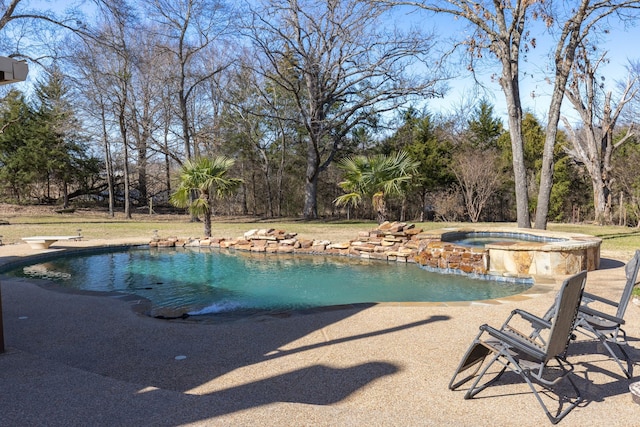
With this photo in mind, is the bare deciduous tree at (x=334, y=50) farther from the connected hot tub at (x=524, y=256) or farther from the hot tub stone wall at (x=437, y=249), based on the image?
the connected hot tub at (x=524, y=256)

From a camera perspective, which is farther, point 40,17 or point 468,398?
point 40,17

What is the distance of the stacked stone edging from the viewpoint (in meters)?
8.30

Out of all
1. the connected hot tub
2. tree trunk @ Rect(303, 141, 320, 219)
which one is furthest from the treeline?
the connected hot tub

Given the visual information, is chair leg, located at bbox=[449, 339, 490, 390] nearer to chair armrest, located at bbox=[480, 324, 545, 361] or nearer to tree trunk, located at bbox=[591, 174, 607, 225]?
chair armrest, located at bbox=[480, 324, 545, 361]

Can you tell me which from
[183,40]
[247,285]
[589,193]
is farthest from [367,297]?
[589,193]

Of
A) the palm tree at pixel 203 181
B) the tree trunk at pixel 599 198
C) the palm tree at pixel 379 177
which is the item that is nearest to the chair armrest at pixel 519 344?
the palm tree at pixel 203 181

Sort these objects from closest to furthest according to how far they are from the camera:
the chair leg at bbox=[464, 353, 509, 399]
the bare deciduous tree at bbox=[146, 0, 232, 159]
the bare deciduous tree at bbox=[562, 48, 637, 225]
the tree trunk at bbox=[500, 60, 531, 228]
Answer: the chair leg at bbox=[464, 353, 509, 399], the tree trunk at bbox=[500, 60, 531, 228], the bare deciduous tree at bbox=[562, 48, 637, 225], the bare deciduous tree at bbox=[146, 0, 232, 159]

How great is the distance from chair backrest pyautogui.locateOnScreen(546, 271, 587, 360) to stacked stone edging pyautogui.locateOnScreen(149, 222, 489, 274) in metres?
5.05

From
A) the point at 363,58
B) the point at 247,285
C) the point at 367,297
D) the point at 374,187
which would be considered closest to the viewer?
the point at 367,297

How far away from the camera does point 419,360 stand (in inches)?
143

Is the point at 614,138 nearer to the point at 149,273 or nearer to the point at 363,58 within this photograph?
the point at 363,58

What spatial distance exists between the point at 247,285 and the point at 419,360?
14.1 ft

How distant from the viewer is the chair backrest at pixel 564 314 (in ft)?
8.89

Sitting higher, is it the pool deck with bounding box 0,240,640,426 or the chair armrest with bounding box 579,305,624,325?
the chair armrest with bounding box 579,305,624,325
